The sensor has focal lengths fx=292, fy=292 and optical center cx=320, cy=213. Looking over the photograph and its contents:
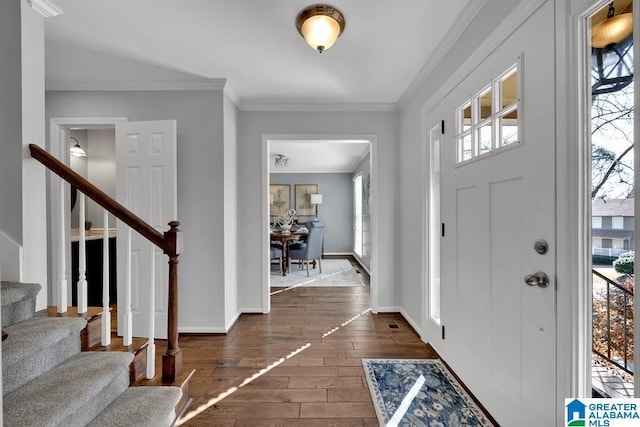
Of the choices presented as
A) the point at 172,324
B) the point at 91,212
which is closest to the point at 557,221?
the point at 172,324

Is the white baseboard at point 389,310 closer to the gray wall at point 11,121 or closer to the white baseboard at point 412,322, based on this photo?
the white baseboard at point 412,322

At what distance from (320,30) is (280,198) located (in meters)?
6.29

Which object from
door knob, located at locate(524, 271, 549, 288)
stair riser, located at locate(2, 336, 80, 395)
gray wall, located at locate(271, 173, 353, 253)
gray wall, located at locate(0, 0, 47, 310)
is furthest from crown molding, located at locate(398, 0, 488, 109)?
gray wall, located at locate(271, 173, 353, 253)

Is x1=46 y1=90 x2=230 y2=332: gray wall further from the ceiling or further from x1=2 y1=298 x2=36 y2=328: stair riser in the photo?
x1=2 y1=298 x2=36 y2=328: stair riser

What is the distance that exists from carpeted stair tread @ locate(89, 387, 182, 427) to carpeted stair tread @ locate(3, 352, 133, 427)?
0.14 ft

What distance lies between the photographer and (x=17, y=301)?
4.84ft

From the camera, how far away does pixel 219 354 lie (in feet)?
7.91

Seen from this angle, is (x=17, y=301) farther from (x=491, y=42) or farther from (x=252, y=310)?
(x=491, y=42)

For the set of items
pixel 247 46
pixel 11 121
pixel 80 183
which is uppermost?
pixel 247 46

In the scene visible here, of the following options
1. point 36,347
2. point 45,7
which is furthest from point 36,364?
point 45,7

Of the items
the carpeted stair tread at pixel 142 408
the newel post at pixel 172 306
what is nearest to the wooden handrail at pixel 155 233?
the newel post at pixel 172 306

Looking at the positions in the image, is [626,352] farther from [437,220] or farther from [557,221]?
[437,220]

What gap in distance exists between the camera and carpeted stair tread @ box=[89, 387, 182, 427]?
4.42 feet

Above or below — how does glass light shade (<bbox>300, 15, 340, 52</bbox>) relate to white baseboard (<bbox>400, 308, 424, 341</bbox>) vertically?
above
